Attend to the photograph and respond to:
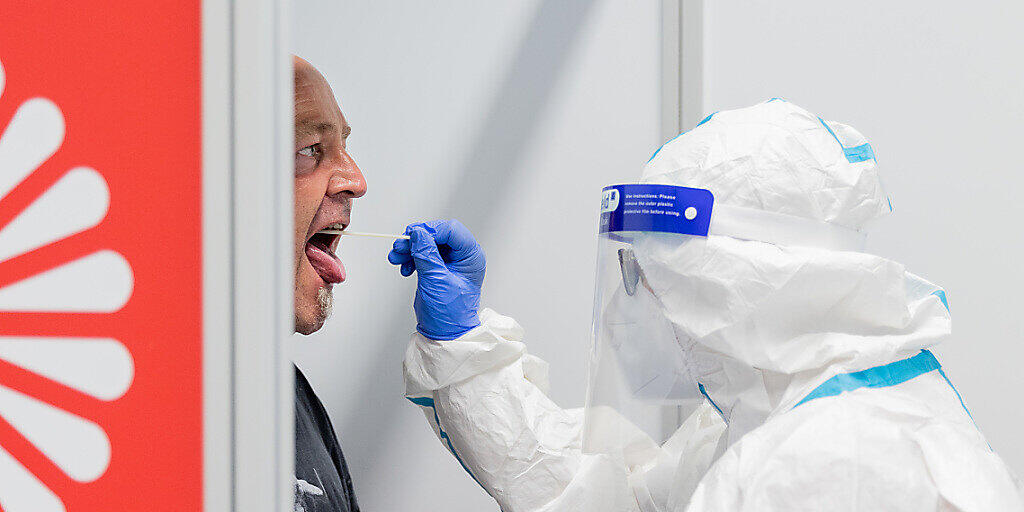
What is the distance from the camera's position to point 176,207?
0.61 metres

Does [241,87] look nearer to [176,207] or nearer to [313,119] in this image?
[176,207]

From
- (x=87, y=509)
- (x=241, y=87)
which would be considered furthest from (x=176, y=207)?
(x=87, y=509)

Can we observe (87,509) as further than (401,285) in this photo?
No

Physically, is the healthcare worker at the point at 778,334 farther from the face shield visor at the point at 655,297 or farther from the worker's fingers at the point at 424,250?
the worker's fingers at the point at 424,250

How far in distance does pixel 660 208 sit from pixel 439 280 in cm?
48

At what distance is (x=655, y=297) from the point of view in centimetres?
112

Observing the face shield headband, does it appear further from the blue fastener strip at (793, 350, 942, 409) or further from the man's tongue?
the man's tongue

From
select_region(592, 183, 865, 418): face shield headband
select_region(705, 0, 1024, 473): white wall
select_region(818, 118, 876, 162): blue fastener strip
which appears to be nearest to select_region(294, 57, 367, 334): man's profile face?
select_region(592, 183, 865, 418): face shield headband

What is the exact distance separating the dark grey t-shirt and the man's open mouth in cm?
18

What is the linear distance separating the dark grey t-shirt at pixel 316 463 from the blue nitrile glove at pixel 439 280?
227mm

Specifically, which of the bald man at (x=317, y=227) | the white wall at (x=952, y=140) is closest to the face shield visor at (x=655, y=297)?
the bald man at (x=317, y=227)

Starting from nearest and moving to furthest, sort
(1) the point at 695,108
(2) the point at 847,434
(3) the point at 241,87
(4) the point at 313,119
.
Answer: (3) the point at 241,87, (2) the point at 847,434, (4) the point at 313,119, (1) the point at 695,108

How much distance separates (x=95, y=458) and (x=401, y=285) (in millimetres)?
1029

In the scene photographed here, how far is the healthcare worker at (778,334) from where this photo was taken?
2.91 ft
